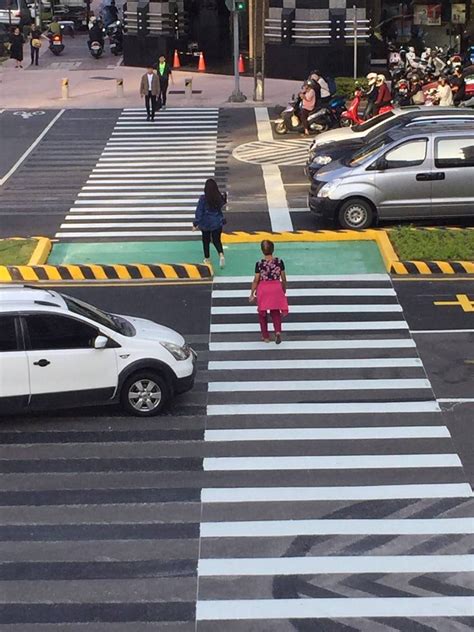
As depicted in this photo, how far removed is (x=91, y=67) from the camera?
43500mm

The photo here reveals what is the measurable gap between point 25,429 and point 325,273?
6.94 metres

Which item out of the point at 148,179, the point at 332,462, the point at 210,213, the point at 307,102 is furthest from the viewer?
the point at 307,102

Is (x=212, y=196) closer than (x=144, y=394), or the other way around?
(x=144, y=394)

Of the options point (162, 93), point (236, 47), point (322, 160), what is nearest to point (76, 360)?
point (322, 160)

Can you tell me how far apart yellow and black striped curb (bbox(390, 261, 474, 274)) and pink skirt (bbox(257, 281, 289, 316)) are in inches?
144

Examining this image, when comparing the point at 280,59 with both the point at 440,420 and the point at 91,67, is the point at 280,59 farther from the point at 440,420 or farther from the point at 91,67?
the point at 440,420

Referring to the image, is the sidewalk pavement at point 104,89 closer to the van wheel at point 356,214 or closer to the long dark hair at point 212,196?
the van wheel at point 356,214

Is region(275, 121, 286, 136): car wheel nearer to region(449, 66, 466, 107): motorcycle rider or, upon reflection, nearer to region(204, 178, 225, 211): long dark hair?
region(449, 66, 466, 107): motorcycle rider

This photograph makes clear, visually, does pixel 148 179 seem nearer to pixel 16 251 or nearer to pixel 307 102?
pixel 307 102

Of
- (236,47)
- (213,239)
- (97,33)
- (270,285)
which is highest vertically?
(236,47)

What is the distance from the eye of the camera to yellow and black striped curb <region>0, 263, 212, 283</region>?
17844 mm

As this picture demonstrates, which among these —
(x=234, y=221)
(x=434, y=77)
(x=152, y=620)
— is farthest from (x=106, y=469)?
(x=434, y=77)

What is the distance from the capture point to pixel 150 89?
31125 mm

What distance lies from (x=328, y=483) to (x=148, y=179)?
50.9ft
